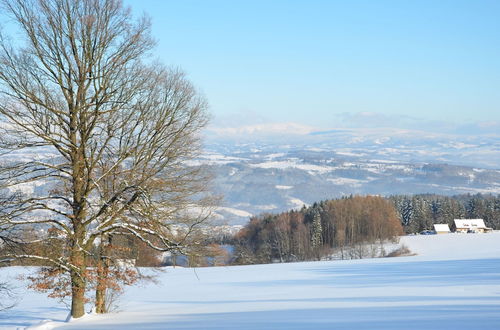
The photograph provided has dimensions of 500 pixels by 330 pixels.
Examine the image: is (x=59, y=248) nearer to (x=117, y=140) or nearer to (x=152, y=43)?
(x=117, y=140)

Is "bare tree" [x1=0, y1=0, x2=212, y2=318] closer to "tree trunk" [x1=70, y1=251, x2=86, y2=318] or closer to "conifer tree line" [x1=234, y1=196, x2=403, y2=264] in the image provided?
"tree trunk" [x1=70, y1=251, x2=86, y2=318]

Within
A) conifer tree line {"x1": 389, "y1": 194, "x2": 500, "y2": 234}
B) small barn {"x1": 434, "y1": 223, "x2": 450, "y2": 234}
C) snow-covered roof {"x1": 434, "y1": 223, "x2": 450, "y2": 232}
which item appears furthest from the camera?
conifer tree line {"x1": 389, "y1": 194, "x2": 500, "y2": 234}

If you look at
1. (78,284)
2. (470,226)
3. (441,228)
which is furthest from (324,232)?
(78,284)

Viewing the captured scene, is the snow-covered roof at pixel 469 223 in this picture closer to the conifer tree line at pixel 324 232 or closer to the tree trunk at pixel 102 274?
the conifer tree line at pixel 324 232

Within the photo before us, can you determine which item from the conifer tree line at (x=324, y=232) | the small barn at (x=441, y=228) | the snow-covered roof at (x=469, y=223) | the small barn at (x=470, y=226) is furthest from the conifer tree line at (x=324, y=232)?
the snow-covered roof at (x=469, y=223)

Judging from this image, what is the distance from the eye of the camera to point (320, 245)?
8256 centimetres

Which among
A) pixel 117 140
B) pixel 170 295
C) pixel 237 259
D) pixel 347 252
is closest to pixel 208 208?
pixel 117 140

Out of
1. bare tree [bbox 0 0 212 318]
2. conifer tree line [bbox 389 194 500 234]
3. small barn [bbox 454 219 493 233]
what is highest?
bare tree [bbox 0 0 212 318]

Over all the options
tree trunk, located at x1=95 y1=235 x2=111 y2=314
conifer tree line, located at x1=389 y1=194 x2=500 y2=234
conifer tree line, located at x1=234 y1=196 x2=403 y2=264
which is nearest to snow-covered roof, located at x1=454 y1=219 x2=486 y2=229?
conifer tree line, located at x1=389 y1=194 x2=500 y2=234

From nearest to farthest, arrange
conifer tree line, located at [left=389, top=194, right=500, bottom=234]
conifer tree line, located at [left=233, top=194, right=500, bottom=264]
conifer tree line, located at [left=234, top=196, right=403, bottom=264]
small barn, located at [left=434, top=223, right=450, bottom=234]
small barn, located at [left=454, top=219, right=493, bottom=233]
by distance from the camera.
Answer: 1. conifer tree line, located at [left=233, top=194, right=500, bottom=264]
2. conifer tree line, located at [left=234, top=196, right=403, bottom=264]
3. small barn, located at [left=434, top=223, right=450, bottom=234]
4. small barn, located at [left=454, top=219, right=493, bottom=233]
5. conifer tree line, located at [left=389, top=194, right=500, bottom=234]

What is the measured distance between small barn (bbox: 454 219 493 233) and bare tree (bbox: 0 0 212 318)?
311 ft

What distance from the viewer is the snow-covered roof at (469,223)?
100500 millimetres

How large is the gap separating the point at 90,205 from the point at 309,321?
277 inches

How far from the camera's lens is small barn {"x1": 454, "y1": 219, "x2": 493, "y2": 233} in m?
99.0
